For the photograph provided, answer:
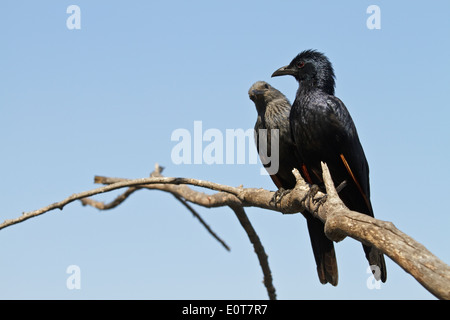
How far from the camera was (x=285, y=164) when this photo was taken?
5129 mm

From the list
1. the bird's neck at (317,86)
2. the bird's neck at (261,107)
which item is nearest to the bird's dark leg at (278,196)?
the bird's neck at (317,86)

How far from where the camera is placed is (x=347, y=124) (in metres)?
4.54

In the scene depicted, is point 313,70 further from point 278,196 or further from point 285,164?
point 278,196

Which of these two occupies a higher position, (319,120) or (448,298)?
(319,120)

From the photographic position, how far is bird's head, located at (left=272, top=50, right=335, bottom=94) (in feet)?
16.1

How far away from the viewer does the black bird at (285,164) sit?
5.01 meters

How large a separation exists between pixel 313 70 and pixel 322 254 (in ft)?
5.81

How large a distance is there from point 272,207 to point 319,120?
874 millimetres

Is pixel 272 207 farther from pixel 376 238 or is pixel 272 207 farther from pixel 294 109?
pixel 376 238

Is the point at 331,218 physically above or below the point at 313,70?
below

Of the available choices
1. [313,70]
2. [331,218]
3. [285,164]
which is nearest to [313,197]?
[331,218]
